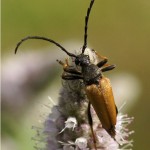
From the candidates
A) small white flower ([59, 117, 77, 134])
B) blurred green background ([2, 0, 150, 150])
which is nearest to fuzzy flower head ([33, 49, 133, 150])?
small white flower ([59, 117, 77, 134])

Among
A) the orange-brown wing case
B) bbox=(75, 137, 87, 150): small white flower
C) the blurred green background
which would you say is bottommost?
bbox=(75, 137, 87, 150): small white flower

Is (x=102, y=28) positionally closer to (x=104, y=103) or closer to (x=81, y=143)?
(x=104, y=103)

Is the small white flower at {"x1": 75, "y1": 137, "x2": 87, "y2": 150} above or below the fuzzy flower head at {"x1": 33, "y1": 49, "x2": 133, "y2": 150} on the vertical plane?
below

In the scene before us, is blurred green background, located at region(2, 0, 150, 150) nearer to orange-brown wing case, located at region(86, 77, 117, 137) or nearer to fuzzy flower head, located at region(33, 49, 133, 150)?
orange-brown wing case, located at region(86, 77, 117, 137)

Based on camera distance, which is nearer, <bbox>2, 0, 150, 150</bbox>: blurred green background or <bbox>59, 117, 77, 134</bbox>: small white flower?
<bbox>59, 117, 77, 134</bbox>: small white flower

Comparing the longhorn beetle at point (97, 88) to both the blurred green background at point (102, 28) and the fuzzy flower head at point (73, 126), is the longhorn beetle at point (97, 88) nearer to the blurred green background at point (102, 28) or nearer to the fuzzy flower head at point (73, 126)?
the fuzzy flower head at point (73, 126)

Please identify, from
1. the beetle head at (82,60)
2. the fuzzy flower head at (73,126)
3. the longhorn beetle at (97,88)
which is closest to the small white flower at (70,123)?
the fuzzy flower head at (73,126)
